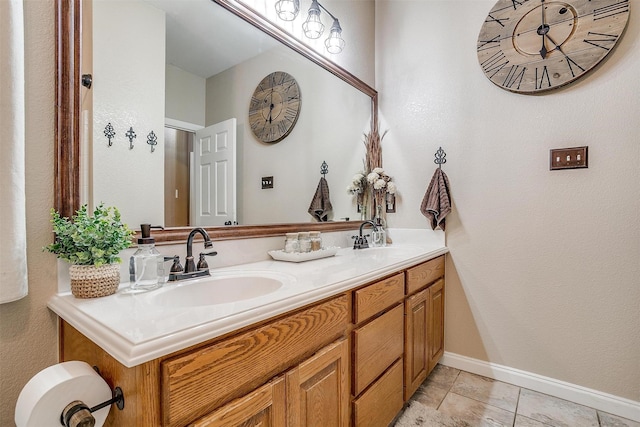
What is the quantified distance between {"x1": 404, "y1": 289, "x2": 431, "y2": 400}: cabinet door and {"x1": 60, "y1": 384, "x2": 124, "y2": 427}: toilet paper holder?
123 cm

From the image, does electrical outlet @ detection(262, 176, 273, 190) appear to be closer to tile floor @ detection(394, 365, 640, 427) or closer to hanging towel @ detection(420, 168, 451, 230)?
hanging towel @ detection(420, 168, 451, 230)

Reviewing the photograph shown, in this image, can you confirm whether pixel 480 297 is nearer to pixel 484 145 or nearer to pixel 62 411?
pixel 484 145

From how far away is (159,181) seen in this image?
116 cm

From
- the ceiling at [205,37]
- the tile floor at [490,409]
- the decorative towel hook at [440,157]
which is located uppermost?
the ceiling at [205,37]

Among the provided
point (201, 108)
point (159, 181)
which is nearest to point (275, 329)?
point (159, 181)

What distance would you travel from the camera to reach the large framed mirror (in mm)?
909

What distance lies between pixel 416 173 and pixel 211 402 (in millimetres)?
1938

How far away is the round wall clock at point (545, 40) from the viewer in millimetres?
1579

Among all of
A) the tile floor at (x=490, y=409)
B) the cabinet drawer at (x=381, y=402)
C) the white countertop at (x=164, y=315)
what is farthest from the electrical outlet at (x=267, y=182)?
the tile floor at (x=490, y=409)

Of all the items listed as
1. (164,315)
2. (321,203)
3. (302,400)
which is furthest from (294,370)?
(321,203)

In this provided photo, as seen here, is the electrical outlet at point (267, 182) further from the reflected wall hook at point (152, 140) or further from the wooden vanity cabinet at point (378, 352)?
the wooden vanity cabinet at point (378, 352)

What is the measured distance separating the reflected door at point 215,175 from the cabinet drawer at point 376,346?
2.50ft

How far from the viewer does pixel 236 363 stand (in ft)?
2.36

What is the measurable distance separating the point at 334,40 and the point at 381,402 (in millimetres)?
2024
